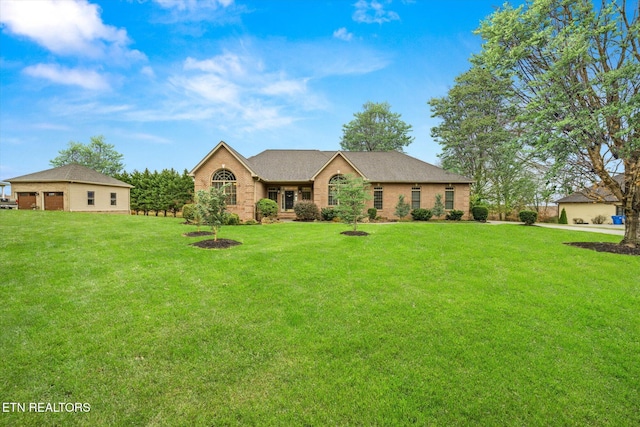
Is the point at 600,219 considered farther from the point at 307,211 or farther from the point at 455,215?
the point at 307,211

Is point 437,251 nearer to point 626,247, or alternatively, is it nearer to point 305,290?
point 305,290

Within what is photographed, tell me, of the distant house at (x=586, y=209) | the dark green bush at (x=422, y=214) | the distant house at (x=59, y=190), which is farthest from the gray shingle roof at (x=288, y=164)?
the distant house at (x=586, y=209)

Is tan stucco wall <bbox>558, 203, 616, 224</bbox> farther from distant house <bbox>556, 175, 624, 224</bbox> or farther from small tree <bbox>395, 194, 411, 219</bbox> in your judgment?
small tree <bbox>395, 194, 411, 219</bbox>

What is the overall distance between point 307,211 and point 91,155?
47258 mm

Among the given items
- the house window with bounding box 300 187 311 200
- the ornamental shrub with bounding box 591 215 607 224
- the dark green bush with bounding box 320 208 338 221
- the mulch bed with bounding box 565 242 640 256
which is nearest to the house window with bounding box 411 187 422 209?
the dark green bush with bounding box 320 208 338 221

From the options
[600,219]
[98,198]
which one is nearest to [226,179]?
[98,198]

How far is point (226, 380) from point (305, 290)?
3.30 meters

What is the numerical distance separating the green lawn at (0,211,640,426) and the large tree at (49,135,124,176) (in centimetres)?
4889

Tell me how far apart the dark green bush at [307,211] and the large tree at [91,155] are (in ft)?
145

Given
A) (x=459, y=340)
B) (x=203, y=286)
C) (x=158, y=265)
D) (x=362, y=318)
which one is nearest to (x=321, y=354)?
(x=362, y=318)

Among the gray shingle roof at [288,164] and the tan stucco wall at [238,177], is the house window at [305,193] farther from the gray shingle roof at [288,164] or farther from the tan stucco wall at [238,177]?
the tan stucco wall at [238,177]

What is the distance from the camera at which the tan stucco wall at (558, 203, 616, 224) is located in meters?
30.2

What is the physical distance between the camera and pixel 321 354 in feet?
14.9

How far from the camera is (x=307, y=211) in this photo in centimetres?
2423
